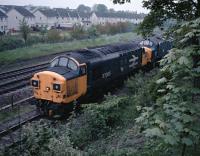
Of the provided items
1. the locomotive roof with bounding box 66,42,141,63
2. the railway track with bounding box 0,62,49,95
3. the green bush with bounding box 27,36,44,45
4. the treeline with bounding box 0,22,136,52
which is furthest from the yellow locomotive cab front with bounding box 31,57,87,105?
the green bush with bounding box 27,36,44,45

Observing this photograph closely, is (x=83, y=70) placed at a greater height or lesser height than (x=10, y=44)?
greater

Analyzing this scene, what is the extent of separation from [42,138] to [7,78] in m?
15.4

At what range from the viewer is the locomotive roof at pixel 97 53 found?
53.8 ft

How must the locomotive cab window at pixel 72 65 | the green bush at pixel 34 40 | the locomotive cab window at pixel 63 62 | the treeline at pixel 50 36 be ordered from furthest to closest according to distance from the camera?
the green bush at pixel 34 40 < the treeline at pixel 50 36 < the locomotive cab window at pixel 63 62 < the locomotive cab window at pixel 72 65

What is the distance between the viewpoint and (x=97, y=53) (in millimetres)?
18234

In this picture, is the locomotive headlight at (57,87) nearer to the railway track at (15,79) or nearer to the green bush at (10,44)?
the railway track at (15,79)

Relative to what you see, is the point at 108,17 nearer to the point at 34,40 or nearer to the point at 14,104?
the point at 34,40

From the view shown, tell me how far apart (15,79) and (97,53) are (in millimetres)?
8763

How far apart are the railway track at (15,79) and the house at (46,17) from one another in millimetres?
69298

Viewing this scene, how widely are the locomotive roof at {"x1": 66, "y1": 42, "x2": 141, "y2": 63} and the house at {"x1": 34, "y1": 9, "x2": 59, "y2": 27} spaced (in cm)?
7577

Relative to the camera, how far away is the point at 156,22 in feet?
46.3

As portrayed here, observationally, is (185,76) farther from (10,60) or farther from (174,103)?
(10,60)

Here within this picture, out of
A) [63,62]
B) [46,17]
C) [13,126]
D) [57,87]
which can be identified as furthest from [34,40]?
[46,17]

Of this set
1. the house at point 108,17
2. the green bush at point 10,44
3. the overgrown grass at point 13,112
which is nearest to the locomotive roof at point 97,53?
the overgrown grass at point 13,112
